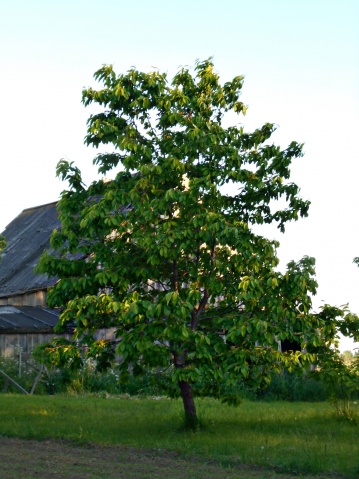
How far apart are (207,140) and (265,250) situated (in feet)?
8.02

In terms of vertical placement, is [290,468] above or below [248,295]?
below

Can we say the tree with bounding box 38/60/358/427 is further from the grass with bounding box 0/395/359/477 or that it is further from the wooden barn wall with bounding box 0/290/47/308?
the wooden barn wall with bounding box 0/290/47/308

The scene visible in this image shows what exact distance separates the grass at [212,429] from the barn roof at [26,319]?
14.4ft

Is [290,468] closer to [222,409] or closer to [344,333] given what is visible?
[344,333]

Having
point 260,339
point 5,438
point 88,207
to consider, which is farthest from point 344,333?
point 5,438

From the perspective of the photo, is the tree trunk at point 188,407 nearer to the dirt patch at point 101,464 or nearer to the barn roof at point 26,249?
the dirt patch at point 101,464

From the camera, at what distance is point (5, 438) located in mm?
14531

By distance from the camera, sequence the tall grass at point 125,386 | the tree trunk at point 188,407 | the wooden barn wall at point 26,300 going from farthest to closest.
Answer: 1. the wooden barn wall at point 26,300
2. the tall grass at point 125,386
3. the tree trunk at point 188,407

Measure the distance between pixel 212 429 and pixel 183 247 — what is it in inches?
168

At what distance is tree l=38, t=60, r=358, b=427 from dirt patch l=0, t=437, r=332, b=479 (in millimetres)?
1626

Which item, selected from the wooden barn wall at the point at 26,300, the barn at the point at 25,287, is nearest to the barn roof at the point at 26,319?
the barn at the point at 25,287

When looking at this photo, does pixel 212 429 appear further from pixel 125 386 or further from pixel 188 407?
pixel 125 386

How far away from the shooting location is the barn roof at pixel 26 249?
29281mm

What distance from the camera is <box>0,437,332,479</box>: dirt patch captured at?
415 inches
